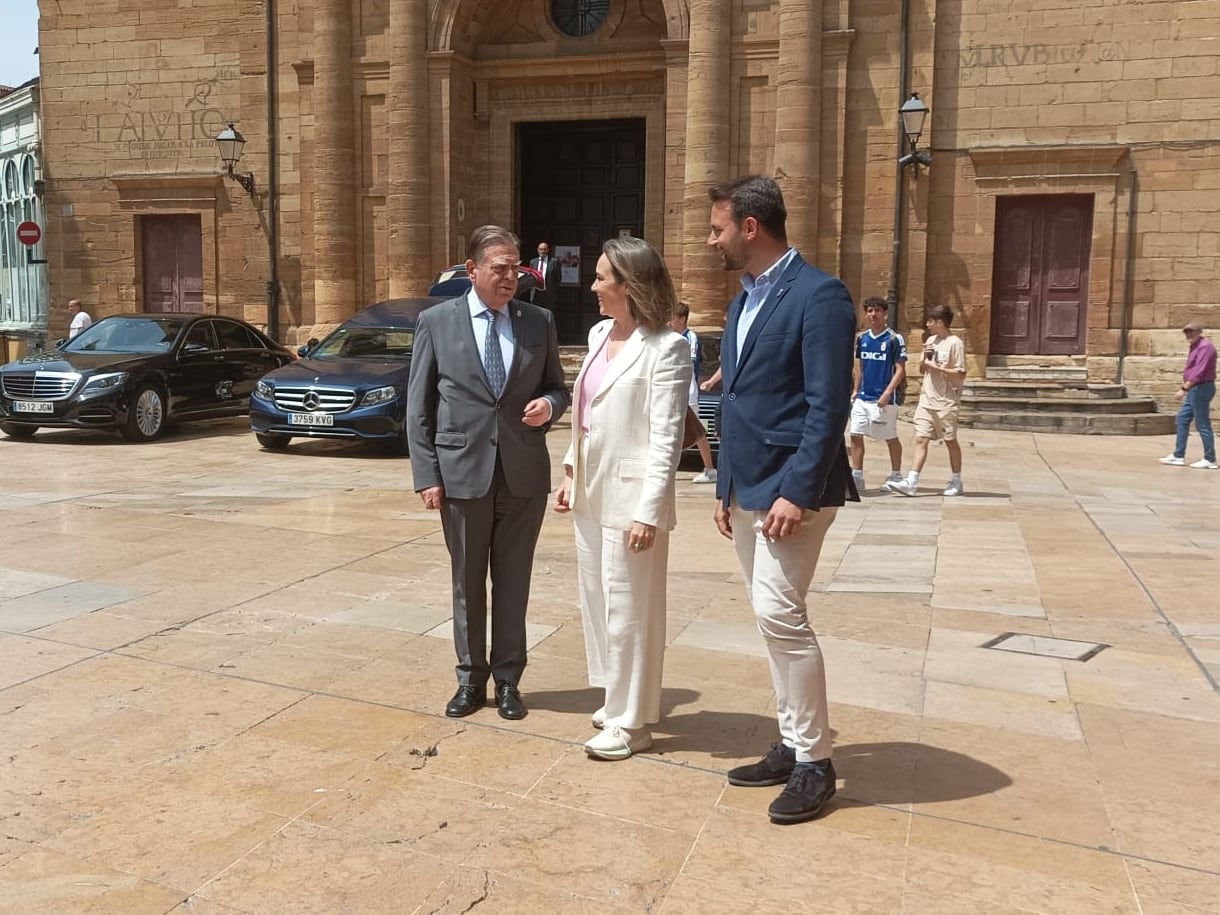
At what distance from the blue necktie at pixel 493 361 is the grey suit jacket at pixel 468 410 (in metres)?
0.02

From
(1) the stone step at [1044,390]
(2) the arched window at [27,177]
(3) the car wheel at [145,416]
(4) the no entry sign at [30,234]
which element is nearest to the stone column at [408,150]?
(3) the car wheel at [145,416]

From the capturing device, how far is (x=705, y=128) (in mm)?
18047

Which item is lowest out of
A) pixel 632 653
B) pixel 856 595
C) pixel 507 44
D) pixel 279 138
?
pixel 856 595

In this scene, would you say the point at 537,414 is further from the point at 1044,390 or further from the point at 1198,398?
the point at 1044,390

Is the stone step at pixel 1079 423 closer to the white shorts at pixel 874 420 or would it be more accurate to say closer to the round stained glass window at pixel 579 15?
the white shorts at pixel 874 420

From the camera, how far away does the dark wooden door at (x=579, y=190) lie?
21.0 meters

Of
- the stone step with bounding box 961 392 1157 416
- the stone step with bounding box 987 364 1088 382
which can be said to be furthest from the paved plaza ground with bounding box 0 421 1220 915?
the stone step with bounding box 987 364 1088 382

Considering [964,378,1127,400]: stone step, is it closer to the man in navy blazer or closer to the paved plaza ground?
the paved plaza ground

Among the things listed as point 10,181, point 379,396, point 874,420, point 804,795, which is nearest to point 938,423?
point 874,420

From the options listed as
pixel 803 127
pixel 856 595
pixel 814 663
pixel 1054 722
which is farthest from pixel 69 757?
pixel 803 127

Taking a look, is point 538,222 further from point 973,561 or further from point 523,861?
point 523,861

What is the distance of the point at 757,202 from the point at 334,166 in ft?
58.7

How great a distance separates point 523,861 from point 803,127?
16.1m

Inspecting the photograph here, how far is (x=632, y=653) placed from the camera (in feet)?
13.1
